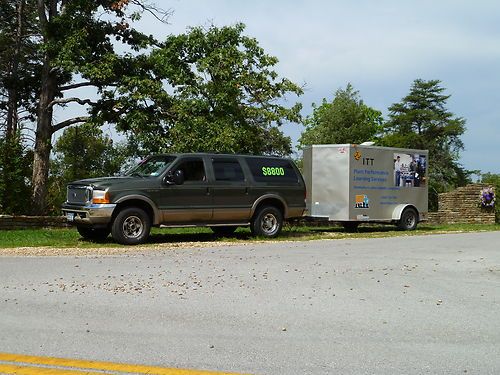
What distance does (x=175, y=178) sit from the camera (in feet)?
47.6

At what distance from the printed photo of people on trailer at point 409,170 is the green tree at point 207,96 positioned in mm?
5506

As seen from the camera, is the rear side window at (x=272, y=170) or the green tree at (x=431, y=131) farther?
the green tree at (x=431, y=131)

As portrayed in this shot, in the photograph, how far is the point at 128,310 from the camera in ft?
22.5

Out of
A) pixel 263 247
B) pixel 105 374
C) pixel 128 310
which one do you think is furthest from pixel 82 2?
pixel 105 374

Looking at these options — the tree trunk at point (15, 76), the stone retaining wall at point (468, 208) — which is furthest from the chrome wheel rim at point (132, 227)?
Answer: the stone retaining wall at point (468, 208)

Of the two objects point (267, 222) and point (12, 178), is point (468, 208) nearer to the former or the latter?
point (267, 222)

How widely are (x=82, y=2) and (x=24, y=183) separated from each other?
689 centimetres

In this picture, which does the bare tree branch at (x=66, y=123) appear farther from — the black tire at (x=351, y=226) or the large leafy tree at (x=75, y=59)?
the black tire at (x=351, y=226)

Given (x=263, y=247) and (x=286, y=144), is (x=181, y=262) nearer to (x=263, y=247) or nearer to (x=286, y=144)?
(x=263, y=247)

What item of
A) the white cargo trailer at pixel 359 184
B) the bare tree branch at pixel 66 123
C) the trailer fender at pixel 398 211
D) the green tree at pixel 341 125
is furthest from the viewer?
the green tree at pixel 341 125

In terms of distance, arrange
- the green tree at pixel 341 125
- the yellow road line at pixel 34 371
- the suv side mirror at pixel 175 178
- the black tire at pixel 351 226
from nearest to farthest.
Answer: the yellow road line at pixel 34 371 → the suv side mirror at pixel 175 178 → the black tire at pixel 351 226 → the green tree at pixel 341 125

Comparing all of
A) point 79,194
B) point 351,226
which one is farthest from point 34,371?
point 351,226

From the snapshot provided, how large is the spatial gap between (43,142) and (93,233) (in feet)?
30.9

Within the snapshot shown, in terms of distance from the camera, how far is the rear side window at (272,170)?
52.6 feet
